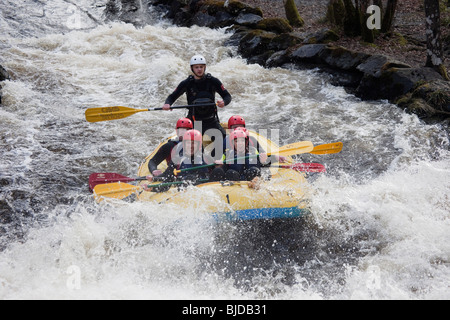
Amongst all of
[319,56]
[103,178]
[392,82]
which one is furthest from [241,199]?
[319,56]

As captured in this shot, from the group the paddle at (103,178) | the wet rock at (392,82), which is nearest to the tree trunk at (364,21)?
the wet rock at (392,82)

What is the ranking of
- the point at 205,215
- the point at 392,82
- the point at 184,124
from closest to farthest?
the point at 205,215
the point at 184,124
the point at 392,82

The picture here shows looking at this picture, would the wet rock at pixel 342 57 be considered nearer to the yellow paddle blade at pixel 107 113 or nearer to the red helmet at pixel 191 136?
the yellow paddle blade at pixel 107 113

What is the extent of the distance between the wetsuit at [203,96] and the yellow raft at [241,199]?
5.18 ft

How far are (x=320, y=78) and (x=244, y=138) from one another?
5.63 metres

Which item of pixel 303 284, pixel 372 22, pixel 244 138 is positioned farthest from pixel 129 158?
pixel 372 22

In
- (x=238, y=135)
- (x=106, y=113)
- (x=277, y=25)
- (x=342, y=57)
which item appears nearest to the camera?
(x=238, y=135)

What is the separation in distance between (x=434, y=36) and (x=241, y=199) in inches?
235

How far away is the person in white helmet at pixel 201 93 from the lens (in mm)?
6145

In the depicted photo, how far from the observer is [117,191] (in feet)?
17.3

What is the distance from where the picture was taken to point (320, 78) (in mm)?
10117

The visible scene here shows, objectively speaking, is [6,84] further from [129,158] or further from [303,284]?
[303,284]

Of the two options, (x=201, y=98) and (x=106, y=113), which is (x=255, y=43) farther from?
(x=106, y=113)

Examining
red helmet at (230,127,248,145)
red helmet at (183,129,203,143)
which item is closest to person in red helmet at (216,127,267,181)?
red helmet at (230,127,248,145)
